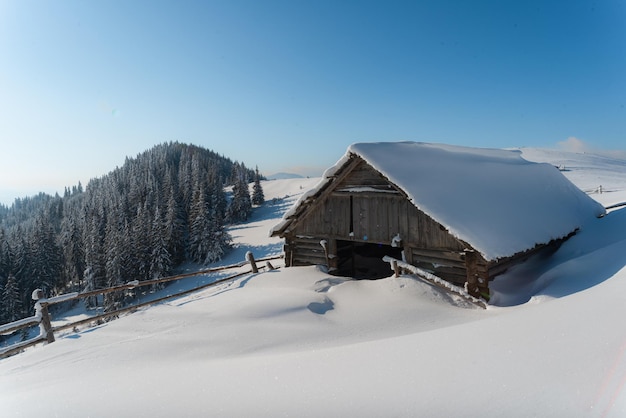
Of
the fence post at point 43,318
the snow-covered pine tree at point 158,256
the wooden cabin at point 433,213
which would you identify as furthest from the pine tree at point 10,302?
the wooden cabin at point 433,213

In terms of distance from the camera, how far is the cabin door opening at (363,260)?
1390 cm

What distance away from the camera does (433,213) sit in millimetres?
8766

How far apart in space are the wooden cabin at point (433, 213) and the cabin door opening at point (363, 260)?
0.10 metres

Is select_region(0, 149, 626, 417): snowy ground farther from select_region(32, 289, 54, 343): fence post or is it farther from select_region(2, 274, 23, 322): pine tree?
select_region(2, 274, 23, 322): pine tree

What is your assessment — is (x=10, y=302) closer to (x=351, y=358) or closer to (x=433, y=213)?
(x=433, y=213)

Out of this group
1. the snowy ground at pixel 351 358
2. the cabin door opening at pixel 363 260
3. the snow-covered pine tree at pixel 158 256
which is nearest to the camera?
the snowy ground at pixel 351 358

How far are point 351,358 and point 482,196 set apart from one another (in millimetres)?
8510

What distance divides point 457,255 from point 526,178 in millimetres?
7222

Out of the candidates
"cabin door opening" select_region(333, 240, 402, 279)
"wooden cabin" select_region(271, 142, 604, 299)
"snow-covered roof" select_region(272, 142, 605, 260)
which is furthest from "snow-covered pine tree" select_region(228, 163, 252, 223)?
"snow-covered roof" select_region(272, 142, 605, 260)

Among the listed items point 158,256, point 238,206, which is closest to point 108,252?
point 158,256

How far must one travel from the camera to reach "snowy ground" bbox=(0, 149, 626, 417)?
3000 millimetres

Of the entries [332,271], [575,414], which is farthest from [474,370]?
[332,271]

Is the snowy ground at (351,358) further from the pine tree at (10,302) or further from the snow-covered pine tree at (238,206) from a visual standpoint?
the snow-covered pine tree at (238,206)

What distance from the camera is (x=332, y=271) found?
12.0 meters
